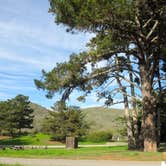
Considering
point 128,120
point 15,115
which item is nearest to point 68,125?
point 15,115

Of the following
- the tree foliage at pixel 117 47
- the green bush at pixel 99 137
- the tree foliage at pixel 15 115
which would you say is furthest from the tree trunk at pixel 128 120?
the tree foliage at pixel 15 115

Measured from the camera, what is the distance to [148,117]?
30.9 m

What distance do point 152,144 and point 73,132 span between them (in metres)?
29.7

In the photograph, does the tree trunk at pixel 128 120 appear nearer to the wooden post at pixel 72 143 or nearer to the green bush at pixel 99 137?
the wooden post at pixel 72 143

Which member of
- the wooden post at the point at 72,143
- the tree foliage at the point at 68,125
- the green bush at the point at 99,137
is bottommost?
the wooden post at the point at 72,143

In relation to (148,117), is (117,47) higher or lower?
higher

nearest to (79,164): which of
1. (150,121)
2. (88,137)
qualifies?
(150,121)

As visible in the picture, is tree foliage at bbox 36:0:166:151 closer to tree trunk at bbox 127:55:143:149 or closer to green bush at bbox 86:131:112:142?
tree trunk at bbox 127:55:143:149

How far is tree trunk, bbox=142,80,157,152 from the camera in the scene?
30328 mm

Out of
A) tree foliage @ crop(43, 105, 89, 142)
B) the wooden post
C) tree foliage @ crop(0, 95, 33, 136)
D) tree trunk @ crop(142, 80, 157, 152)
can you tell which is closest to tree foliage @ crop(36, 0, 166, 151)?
tree trunk @ crop(142, 80, 157, 152)

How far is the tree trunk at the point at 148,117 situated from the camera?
30.3 m

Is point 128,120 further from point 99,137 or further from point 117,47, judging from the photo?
point 99,137

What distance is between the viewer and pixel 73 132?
59188 millimetres

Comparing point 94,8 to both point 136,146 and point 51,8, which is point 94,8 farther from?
point 136,146
